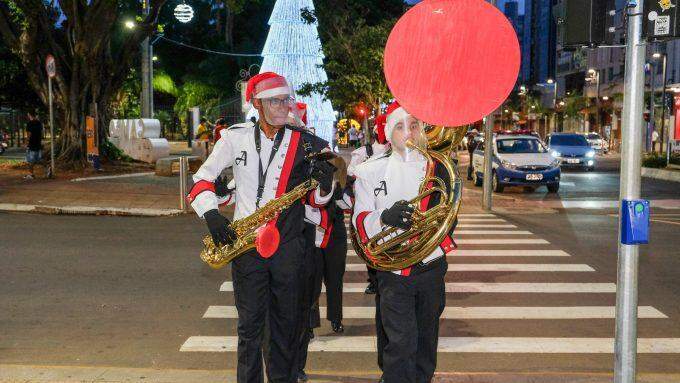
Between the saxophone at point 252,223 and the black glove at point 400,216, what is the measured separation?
513mm

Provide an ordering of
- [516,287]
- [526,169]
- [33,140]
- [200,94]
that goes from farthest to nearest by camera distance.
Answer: [200,94]
[526,169]
[33,140]
[516,287]

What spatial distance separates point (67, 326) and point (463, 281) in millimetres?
4543

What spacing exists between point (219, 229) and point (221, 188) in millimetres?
408

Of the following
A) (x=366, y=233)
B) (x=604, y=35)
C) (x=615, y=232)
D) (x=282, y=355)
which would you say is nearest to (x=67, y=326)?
(x=282, y=355)

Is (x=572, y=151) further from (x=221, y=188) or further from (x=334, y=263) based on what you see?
(x=221, y=188)

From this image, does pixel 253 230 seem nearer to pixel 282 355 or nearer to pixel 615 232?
pixel 282 355

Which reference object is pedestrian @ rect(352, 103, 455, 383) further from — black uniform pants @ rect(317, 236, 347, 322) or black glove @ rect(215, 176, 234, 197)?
black uniform pants @ rect(317, 236, 347, 322)

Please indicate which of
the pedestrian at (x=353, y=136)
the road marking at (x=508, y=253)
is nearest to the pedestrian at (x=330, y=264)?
the road marking at (x=508, y=253)

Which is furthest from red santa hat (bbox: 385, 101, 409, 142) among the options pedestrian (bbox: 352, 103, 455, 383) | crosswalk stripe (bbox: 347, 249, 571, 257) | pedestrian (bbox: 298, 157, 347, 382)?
crosswalk stripe (bbox: 347, 249, 571, 257)

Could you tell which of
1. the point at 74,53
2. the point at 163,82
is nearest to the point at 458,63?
the point at 74,53

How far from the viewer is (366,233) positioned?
4.47 metres

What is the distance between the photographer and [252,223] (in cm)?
440

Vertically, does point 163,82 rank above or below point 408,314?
above

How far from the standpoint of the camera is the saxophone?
4.38 m
